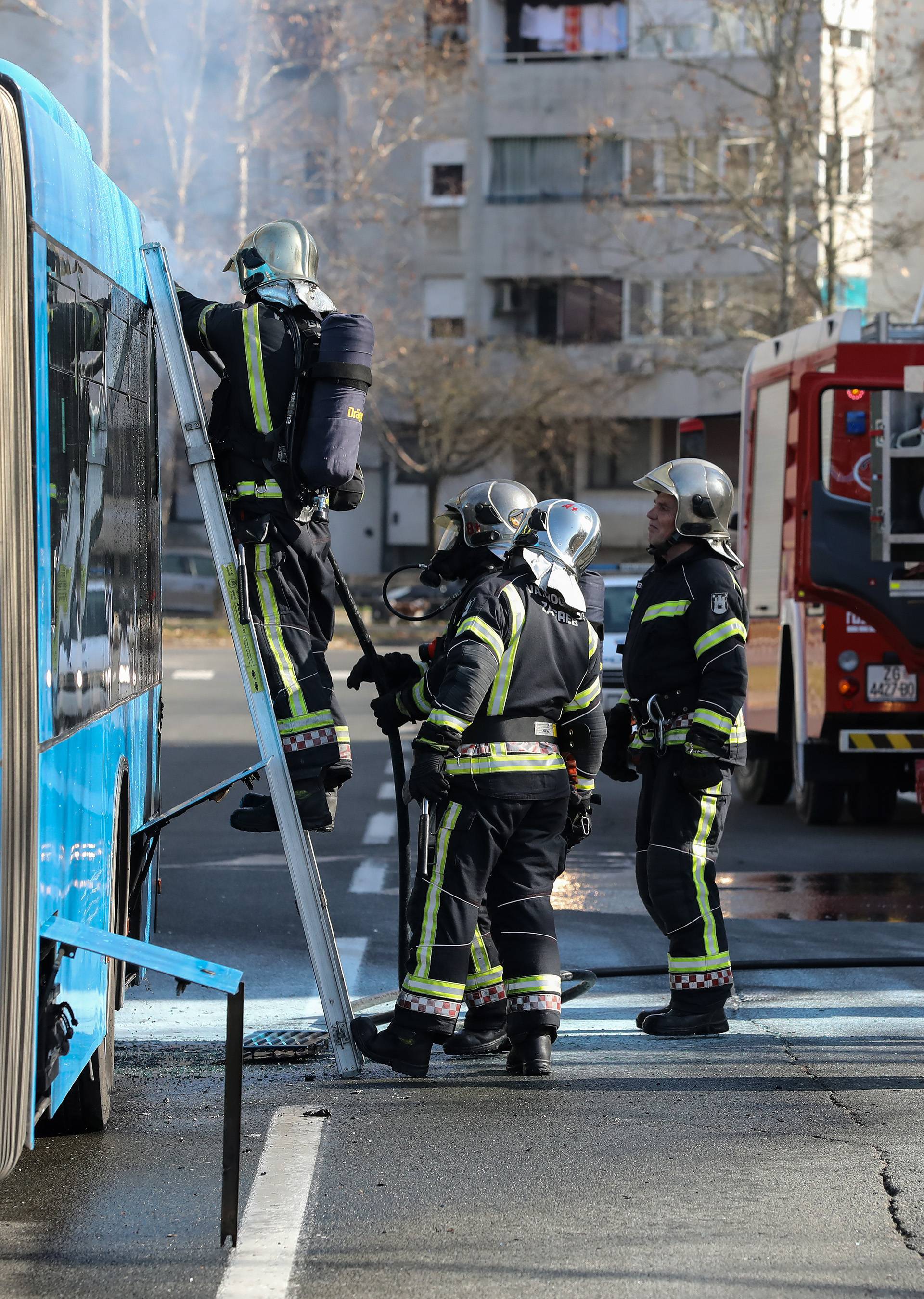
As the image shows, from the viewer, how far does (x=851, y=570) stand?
455 inches

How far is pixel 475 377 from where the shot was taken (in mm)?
41938

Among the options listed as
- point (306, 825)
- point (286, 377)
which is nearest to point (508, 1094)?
point (306, 825)

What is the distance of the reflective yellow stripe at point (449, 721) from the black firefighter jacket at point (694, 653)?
3.70 feet

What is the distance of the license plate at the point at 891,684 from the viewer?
11.5m

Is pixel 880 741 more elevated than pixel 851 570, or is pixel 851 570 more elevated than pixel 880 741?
pixel 851 570

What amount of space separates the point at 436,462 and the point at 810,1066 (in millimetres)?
37500

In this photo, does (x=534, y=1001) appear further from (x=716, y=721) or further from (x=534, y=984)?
(x=716, y=721)

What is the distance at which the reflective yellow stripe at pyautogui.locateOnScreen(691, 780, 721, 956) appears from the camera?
21.4 ft

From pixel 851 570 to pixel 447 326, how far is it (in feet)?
116

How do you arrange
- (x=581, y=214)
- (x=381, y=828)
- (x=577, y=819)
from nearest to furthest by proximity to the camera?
(x=577, y=819) → (x=381, y=828) → (x=581, y=214)

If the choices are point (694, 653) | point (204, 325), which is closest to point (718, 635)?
point (694, 653)

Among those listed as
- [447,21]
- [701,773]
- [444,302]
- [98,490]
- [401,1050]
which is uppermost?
[447,21]

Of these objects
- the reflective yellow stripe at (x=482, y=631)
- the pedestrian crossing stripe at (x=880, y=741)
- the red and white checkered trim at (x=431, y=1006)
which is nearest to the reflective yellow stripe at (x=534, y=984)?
the red and white checkered trim at (x=431, y=1006)

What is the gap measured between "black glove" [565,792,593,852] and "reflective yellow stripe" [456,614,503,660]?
0.73 metres
